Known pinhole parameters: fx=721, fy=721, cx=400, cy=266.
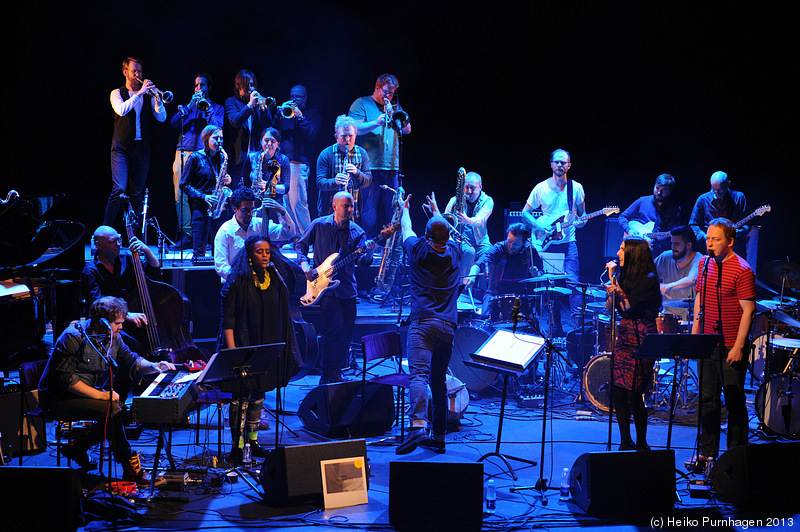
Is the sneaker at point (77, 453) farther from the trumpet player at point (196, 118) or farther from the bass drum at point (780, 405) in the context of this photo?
the bass drum at point (780, 405)

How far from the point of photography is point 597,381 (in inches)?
310

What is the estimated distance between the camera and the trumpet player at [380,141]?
33.3ft

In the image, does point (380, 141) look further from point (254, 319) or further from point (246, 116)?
point (254, 319)

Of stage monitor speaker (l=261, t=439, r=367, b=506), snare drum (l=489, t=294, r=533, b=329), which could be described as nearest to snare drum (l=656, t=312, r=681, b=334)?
snare drum (l=489, t=294, r=533, b=329)

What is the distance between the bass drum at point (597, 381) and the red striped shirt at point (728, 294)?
2024 millimetres

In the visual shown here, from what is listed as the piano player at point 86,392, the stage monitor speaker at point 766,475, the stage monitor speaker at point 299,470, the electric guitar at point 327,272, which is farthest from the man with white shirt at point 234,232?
the stage monitor speaker at point 766,475

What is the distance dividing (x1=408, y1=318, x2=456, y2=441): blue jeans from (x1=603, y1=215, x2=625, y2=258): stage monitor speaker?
18.5 feet

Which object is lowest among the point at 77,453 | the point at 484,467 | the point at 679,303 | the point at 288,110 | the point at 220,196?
the point at 484,467

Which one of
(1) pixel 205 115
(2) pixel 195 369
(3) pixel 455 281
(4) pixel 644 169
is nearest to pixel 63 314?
(2) pixel 195 369

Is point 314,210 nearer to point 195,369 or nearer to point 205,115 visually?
point 205,115

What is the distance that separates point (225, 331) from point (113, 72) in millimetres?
7368

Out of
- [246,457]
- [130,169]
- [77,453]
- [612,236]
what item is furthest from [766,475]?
[130,169]

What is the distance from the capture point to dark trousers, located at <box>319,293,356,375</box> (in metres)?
8.23

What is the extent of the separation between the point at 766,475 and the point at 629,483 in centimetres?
103
